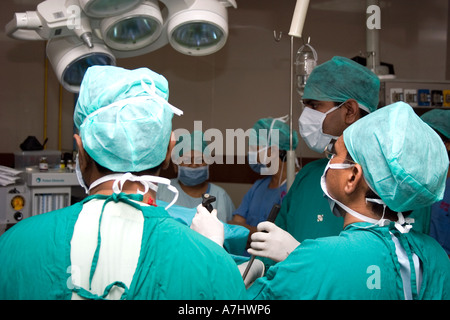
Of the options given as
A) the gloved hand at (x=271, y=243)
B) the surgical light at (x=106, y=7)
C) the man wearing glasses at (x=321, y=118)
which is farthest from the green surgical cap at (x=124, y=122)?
the man wearing glasses at (x=321, y=118)

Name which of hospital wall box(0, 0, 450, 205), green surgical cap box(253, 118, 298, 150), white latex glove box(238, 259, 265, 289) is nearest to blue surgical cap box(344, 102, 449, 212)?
white latex glove box(238, 259, 265, 289)

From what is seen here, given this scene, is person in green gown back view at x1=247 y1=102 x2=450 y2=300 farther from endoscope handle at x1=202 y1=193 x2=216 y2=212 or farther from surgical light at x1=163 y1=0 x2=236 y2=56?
surgical light at x1=163 y1=0 x2=236 y2=56

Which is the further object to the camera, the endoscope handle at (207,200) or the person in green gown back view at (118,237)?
the endoscope handle at (207,200)

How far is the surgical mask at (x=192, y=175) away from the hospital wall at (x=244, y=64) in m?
0.98

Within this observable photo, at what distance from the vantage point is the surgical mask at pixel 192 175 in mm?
2951

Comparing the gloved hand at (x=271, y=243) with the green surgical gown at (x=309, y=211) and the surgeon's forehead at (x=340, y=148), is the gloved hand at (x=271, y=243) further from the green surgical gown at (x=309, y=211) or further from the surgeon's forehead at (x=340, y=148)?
the green surgical gown at (x=309, y=211)

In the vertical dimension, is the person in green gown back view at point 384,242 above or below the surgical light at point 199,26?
below

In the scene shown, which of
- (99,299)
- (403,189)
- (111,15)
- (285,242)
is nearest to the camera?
(99,299)

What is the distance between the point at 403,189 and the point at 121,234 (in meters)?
0.58

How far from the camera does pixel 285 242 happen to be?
1.27 meters

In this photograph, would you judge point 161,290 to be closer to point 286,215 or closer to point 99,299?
point 99,299

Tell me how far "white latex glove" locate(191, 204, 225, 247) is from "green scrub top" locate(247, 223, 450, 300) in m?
0.19

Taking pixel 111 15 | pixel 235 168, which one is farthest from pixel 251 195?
pixel 111 15

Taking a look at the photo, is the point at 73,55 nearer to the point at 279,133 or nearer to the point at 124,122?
the point at 124,122
